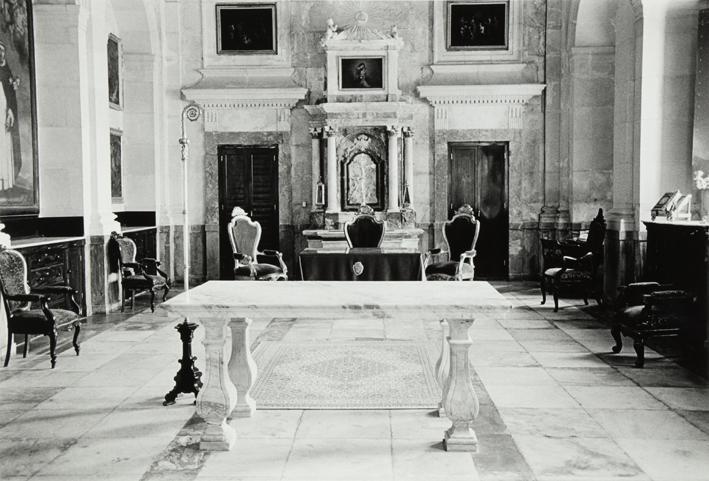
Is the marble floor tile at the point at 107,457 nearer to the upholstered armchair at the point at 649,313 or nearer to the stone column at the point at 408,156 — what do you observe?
the upholstered armchair at the point at 649,313

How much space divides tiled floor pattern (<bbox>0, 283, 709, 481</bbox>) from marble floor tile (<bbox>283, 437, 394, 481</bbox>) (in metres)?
0.01

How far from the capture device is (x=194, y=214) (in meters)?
12.3

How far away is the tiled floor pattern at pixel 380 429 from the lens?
153 inches

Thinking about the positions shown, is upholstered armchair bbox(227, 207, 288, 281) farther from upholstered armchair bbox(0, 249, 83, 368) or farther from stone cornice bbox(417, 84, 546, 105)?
stone cornice bbox(417, 84, 546, 105)

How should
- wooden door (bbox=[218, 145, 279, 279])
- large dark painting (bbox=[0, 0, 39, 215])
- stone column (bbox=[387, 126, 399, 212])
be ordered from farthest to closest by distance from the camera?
wooden door (bbox=[218, 145, 279, 279]) → stone column (bbox=[387, 126, 399, 212]) → large dark painting (bbox=[0, 0, 39, 215])

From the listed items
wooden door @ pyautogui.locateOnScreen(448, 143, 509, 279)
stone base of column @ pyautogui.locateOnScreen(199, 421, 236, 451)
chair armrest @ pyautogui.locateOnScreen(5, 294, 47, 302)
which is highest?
wooden door @ pyautogui.locateOnScreen(448, 143, 509, 279)

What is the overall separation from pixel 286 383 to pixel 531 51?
27.7ft

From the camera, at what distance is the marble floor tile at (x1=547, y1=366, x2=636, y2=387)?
567cm

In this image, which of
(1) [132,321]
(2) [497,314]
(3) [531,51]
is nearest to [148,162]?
(1) [132,321]

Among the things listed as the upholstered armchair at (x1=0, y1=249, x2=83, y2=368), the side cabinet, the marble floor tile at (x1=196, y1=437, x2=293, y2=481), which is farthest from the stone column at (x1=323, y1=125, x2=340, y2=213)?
the marble floor tile at (x1=196, y1=437, x2=293, y2=481)

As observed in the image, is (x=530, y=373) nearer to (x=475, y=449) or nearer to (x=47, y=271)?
(x=475, y=449)

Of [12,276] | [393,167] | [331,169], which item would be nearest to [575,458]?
[12,276]

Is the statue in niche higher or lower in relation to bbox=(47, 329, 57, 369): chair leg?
higher

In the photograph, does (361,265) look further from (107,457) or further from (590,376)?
(107,457)
